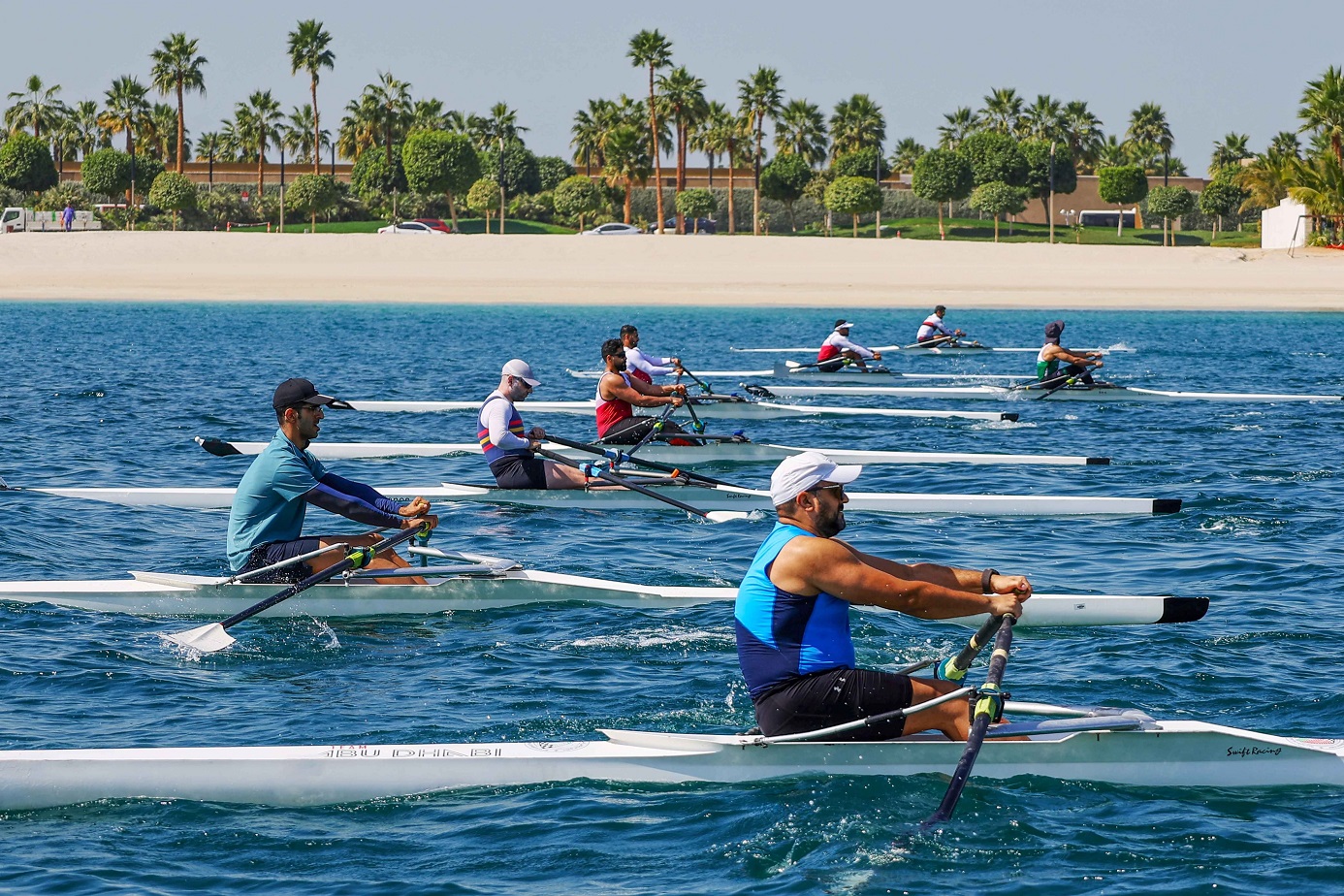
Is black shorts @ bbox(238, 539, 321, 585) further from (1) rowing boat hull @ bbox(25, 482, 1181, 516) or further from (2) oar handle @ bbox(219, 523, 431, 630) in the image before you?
(1) rowing boat hull @ bbox(25, 482, 1181, 516)

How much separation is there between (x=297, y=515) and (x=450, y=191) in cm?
9243

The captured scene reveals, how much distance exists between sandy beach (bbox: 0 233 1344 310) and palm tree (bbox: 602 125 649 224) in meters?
20.5

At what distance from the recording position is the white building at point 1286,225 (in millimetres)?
74625

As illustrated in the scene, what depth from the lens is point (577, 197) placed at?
3890 inches

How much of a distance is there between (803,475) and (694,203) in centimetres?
9322

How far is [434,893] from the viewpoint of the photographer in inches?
273

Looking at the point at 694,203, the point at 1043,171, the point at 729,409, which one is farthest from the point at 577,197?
the point at 729,409

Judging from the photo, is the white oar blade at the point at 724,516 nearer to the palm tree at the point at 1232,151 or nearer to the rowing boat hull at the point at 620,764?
the rowing boat hull at the point at 620,764

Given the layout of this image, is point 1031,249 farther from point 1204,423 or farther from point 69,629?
point 69,629

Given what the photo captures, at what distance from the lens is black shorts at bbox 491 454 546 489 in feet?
52.9

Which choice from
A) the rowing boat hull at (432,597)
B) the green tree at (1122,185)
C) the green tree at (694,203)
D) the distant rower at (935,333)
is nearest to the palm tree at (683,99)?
the green tree at (694,203)

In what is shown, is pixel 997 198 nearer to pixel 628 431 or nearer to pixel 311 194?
pixel 311 194

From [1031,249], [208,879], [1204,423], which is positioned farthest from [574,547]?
[1031,249]

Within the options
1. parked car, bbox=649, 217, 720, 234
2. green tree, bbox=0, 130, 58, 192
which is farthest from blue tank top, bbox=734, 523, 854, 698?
green tree, bbox=0, 130, 58, 192
